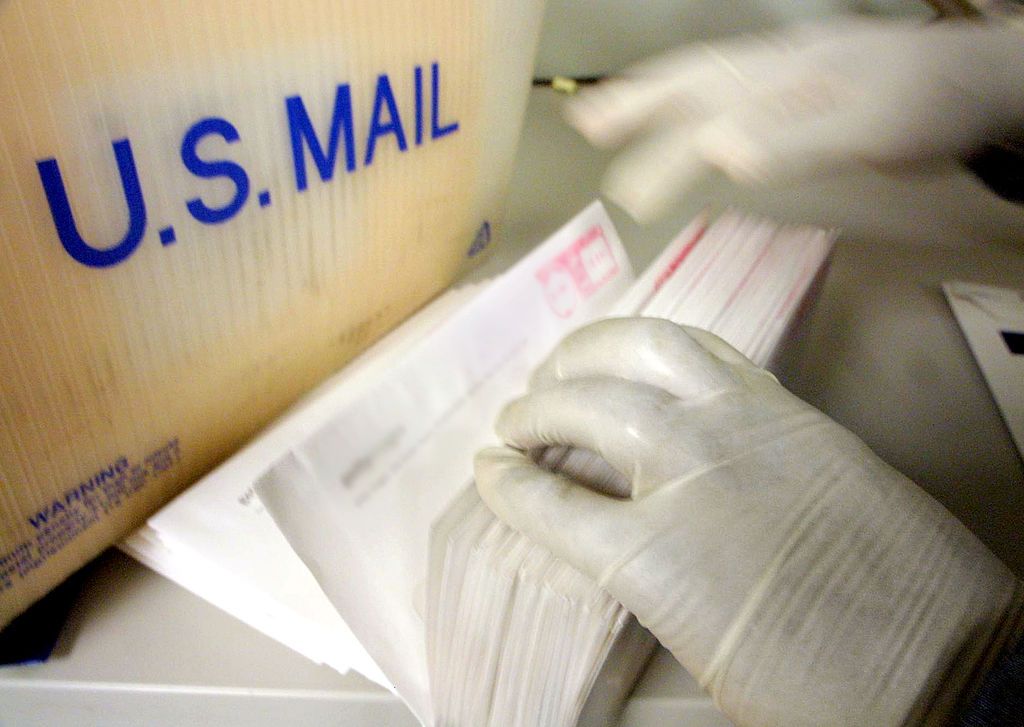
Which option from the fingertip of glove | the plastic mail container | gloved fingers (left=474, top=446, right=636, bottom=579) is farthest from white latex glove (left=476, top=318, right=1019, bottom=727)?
the plastic mail container

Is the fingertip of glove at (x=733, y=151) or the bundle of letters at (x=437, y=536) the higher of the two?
the fingertip of glove at (x=733, y=151)

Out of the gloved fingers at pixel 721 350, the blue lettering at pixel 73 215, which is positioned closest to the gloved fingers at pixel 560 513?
the gloved fingers at pixel 721 350

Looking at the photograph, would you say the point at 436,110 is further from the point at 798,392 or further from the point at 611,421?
the point at 798,392

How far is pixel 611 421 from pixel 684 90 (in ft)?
0.70

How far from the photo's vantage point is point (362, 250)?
543 millimetres

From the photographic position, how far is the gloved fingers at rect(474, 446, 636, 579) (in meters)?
0.34

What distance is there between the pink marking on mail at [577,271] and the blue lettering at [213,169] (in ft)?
0.82

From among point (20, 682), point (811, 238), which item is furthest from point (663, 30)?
point (20, 682)

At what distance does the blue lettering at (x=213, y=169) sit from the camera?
1.20 feet

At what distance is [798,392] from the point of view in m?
0.64

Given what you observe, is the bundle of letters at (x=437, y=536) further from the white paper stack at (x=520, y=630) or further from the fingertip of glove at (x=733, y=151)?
the fingertip of glove at (x=733, y=151)

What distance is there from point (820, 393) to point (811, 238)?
15 centimetres

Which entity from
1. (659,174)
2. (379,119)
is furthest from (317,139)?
(659,174)

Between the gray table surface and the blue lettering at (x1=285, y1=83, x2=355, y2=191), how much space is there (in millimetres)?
295
